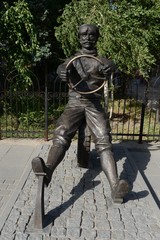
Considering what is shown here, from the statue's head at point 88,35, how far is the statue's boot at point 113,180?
4.62 feet

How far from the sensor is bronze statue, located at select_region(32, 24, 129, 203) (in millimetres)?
3742

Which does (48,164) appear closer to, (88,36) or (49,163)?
(49,163)

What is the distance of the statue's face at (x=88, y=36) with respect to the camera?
13.0 ft


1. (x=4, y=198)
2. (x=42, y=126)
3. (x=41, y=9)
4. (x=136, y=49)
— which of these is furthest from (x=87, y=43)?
(x=41, y=9)

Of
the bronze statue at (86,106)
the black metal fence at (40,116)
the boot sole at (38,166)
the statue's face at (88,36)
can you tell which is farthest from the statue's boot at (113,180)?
the black metal fence at (40,116)

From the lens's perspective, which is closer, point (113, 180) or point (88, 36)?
point (113, 180)

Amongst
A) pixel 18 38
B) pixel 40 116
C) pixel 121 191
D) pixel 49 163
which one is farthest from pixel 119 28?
pixel 121 191

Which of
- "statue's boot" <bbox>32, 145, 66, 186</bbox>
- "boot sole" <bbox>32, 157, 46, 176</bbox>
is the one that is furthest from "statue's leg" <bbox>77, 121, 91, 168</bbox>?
"boot sole" <bbox>32, 157, 46, 176</bbox>

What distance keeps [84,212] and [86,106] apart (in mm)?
1432

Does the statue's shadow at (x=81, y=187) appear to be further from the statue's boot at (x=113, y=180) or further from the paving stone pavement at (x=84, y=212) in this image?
the statue's boot at (x=113, y=180)

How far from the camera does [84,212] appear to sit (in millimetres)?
3461

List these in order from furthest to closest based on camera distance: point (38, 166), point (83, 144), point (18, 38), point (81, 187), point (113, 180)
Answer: point (18, 38) < point (83, 144) < point (81, 187) < point (113, 180) < point (38, 166)

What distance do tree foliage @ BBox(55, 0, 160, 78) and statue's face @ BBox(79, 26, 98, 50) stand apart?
8.21ft

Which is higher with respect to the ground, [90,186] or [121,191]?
[121,191]
